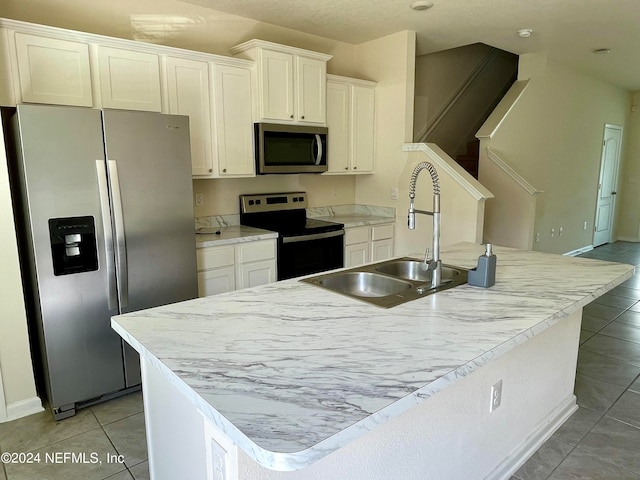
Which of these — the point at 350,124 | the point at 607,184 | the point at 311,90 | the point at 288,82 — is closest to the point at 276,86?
the point at 288,82

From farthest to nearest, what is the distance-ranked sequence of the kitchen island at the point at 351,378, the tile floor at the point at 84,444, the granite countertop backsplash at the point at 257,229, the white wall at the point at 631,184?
the white wall at the point at 631,184, the granite countertop backsplash at the point at 257,229, the tile floor at the point at 84,444, the kitchen island at the point at 351,378

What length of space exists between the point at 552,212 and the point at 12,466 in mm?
6325

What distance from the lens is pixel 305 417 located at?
89 cm

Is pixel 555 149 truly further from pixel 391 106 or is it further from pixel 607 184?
pixel 391 106

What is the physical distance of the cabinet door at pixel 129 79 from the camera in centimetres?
282

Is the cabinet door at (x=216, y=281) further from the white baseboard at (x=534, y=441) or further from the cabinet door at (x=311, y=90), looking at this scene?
the white baseboard at (x=534, y=441)

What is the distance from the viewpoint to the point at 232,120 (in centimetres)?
345

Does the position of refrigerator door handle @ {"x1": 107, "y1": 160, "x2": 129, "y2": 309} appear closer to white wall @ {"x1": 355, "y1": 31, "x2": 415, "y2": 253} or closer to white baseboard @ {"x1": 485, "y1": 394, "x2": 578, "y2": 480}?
white baseboard @ {"x1": 485, "y1": 394, "x2": 578, "y2": 480}

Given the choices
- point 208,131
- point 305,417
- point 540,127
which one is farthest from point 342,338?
point 540,127

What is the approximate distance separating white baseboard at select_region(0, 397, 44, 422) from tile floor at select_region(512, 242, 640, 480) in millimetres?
2588

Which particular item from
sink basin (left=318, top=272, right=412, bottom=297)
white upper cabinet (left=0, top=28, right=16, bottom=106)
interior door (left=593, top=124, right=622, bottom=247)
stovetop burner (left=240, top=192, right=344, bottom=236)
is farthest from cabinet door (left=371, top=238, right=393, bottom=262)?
interior door (left=593, top=124, right=622, bottom=247)

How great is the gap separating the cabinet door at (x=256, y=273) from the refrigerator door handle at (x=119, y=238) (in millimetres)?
921

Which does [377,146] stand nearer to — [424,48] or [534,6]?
[424,48]

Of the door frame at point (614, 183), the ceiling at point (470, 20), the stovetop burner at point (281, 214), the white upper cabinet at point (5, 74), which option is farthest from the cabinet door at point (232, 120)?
the door frame at point (614, 183)
